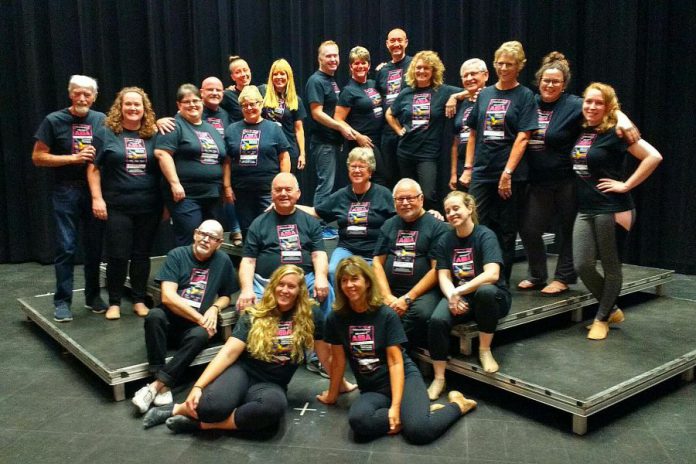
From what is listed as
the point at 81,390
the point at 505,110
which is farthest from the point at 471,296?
the point at 81,390

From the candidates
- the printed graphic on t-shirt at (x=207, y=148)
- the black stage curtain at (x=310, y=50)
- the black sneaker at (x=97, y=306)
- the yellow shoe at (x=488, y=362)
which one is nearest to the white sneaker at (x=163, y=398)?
the black sneaker at (x=97, y=306)

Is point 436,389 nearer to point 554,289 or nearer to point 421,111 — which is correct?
point 554,289

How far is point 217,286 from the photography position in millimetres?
3562

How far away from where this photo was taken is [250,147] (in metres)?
4.35

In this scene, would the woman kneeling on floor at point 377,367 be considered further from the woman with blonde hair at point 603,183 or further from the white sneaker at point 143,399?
the woman with blonde hair at point 603,183

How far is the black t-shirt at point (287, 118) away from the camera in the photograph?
15.9ft

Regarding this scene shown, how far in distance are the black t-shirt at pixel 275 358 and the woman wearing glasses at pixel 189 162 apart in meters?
1.15

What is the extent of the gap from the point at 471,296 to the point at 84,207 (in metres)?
2.48

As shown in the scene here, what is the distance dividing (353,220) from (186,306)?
45.1 inches

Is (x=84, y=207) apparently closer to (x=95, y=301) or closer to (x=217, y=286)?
(x=95, y=301)

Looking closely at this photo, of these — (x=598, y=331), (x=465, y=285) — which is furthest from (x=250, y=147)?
(x=598, y=331)

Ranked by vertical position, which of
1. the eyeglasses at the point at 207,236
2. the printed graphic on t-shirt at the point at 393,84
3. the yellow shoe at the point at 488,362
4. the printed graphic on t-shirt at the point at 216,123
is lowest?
the yellow shoe at the point at 488,362

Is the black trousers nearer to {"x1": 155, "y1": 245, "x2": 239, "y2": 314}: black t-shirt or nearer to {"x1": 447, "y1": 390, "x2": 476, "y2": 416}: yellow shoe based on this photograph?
{"x1": 155, "y1": 245, "x2": 239, "y2": 314}: black t-shirt

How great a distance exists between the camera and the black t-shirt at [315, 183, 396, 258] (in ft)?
13.1
